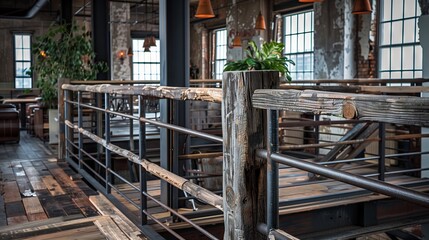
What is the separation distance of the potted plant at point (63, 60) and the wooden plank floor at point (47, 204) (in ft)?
4.72

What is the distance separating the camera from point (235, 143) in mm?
1640

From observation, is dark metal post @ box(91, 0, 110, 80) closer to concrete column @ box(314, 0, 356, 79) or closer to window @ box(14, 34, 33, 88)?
concrete column @ box(314, 0, 356, 79)

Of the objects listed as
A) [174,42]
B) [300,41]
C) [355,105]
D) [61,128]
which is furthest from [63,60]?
[355,105]

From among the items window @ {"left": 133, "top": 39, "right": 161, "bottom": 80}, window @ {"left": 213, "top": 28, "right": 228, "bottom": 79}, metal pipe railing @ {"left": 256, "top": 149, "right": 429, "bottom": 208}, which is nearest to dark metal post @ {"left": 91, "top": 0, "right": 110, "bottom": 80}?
metal pipe railing @ {"left": 256, "top": 149, "right": 429, "bottom": 208}

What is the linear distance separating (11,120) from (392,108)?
805 cm

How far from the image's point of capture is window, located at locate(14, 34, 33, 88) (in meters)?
16.4

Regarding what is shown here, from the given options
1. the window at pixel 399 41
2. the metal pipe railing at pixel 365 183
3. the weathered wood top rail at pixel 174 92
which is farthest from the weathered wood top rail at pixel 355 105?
the window at pixel 399 41

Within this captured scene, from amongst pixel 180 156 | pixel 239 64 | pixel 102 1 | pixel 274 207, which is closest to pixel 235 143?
pixel 274 207

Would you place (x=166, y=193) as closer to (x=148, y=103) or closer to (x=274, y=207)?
(x=274, y=207)

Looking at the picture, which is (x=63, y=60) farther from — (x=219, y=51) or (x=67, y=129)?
(x=219, y=51)

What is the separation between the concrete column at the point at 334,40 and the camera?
838 centimetres

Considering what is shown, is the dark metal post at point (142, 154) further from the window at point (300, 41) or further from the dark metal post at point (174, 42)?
the window at point (300, 41)

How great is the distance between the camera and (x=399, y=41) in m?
7.76

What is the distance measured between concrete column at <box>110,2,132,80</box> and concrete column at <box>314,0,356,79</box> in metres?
5.62
